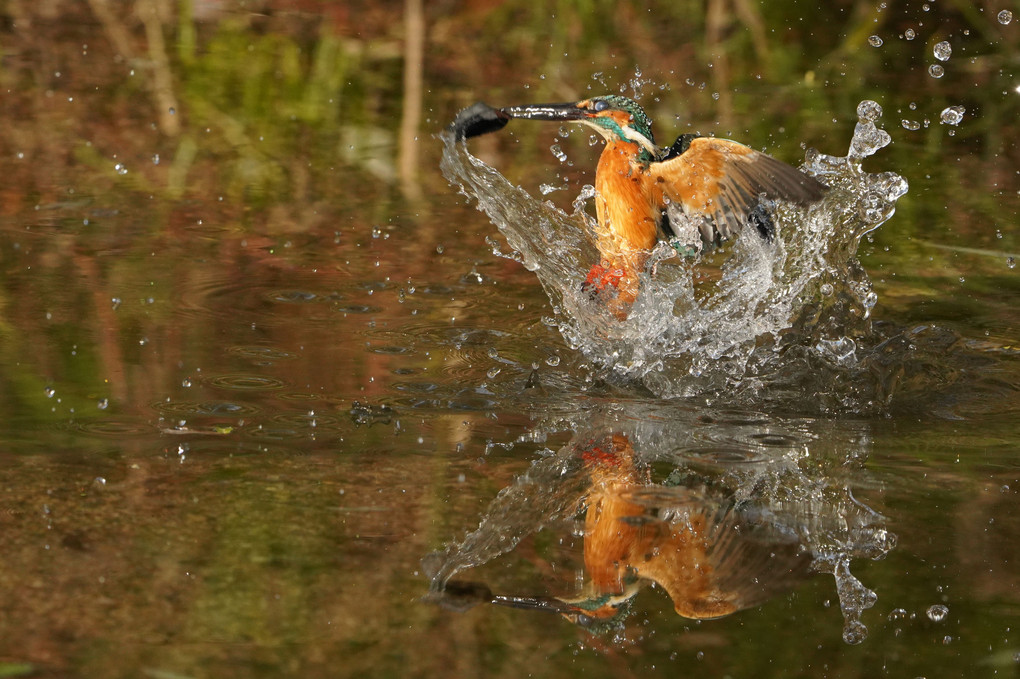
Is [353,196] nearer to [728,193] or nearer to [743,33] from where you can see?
[728,193]

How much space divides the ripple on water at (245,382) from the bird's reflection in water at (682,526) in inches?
31.2

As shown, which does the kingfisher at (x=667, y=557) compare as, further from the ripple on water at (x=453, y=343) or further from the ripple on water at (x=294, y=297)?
the ripple on water at (x=294, y=297)

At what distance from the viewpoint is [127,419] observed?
10.6 feet

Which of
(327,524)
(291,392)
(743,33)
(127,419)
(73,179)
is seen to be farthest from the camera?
(743,33)

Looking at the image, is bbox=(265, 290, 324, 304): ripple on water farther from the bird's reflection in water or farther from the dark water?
the bird's reflection in water

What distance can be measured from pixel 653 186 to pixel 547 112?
0.35 m

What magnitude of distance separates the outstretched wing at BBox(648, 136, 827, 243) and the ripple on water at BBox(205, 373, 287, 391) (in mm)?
1153

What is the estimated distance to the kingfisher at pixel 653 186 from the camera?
3680 millimetres

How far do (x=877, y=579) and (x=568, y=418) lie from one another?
1013mm

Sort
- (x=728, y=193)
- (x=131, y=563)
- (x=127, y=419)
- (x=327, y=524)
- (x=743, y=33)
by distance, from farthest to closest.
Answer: (x=743, y=33)
(x=728, y=193)
(x=127, y=419)
(x=327, y=524)
(x=131, y=563)

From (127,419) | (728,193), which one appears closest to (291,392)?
(127,419)

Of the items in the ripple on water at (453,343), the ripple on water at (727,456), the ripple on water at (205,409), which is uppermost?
the ripple on water at (453,343)

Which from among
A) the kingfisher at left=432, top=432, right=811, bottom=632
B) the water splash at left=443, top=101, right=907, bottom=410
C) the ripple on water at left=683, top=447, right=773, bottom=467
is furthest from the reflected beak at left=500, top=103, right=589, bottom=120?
the kingfisher at left=432, top=432, right=811, bottom=632

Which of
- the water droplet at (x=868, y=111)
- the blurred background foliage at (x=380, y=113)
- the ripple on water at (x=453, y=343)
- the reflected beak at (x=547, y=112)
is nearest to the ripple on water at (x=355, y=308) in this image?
the ripple on water at (x=453, y=343)
